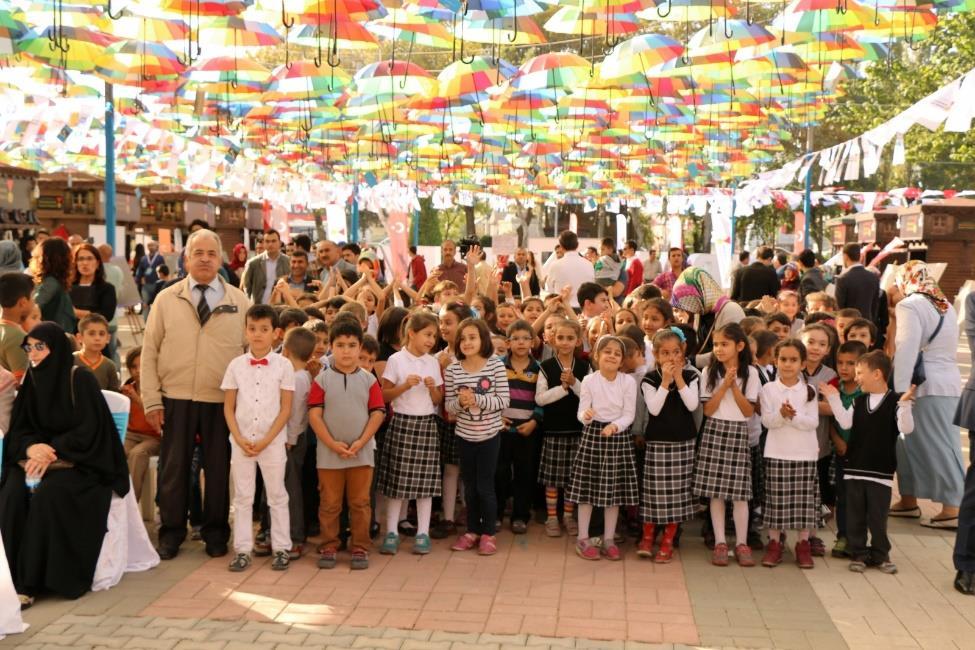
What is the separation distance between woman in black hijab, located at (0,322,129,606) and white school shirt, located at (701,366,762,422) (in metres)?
3.66

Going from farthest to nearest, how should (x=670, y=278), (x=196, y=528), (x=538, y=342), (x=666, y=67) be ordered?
(x=670, y=278) < (x=666, y=67) < (x=538, y=342) < (x=196, y=528)

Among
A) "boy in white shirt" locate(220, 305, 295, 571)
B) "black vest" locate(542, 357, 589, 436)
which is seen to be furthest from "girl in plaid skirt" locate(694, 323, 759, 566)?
"boy in white shirt" locate(220, 305, 295, 571)

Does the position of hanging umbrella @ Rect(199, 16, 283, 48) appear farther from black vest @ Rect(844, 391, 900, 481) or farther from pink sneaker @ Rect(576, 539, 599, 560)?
black vest @ Rect(844, 391, 900, 481)

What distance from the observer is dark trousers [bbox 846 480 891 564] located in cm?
711

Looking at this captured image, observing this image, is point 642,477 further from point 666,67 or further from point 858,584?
point 666,67

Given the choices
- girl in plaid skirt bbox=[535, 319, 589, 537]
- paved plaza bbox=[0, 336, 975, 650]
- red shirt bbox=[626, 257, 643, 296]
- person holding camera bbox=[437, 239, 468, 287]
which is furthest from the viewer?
red shirt bbox=[626, 257, 643, 296]

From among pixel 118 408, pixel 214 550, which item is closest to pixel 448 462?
pixel 214 550

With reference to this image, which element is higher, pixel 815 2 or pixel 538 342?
pixel 815 2

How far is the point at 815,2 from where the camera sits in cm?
1086

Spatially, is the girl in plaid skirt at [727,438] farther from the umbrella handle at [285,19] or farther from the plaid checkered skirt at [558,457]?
the umbrella handle at [285,19]

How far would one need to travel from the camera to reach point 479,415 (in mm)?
7469

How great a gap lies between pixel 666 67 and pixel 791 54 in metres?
1.56

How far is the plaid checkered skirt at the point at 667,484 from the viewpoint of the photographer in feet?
24.1

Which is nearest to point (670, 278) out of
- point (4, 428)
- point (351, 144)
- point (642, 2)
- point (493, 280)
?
point (493, 280)
